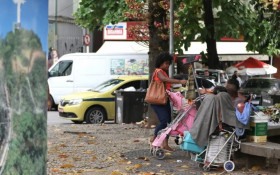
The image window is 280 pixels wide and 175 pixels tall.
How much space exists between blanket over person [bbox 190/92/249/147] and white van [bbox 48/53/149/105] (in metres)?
16.5

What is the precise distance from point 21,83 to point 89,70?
67.8ft

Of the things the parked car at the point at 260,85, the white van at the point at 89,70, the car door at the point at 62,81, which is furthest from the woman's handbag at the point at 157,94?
the car door at the point at 62,81

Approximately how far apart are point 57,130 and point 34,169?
10.1 m

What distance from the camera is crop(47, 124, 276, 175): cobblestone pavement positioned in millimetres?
8625

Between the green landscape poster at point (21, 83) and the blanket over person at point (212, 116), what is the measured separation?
4256 millimetres

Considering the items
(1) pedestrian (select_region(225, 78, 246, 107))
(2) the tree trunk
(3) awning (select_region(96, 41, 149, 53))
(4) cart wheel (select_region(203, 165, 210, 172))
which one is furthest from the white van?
(4) cart wheel (select_region(203, 165, 210, 172))

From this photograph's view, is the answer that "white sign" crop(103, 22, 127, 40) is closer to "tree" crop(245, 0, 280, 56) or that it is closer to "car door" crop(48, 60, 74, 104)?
"car door" crop(48, 60, 74, 104)

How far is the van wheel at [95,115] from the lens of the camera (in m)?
17.9

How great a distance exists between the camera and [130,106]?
53.4ft

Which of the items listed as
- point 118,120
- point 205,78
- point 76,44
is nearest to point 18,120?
point 118,120

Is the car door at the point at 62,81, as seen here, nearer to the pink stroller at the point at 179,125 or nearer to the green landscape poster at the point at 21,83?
the pink stroller at the point at 179,125

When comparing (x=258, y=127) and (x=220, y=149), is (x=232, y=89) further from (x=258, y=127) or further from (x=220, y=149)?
(x=220, y=149)

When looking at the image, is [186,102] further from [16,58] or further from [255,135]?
[16,58]

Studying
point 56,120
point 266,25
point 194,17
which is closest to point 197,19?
point 194,17
